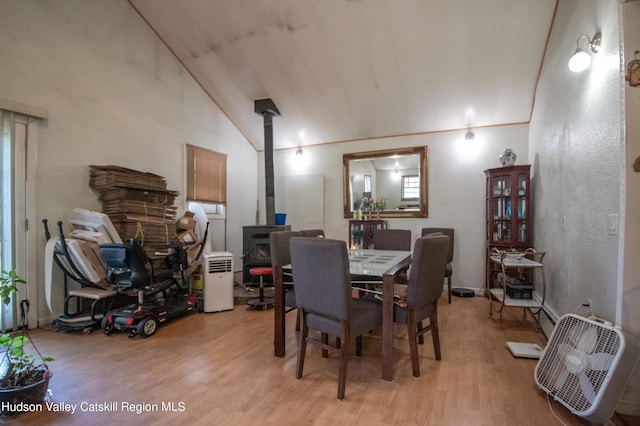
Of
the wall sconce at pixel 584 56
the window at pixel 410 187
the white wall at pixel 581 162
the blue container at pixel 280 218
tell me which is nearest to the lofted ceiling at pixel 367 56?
the white wall at pixel 581 162

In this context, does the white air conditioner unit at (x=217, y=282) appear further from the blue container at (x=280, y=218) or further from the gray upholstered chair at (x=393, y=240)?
the gray upholstered chair at (x=393, y=240)

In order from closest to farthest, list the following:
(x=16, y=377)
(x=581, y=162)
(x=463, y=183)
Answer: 1. (x=16, y=377)
2. (x=581, y=162)
3. (x=463, y=183)

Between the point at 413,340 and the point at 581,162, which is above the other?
the point at 581,162

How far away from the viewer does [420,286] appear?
85.3 inches

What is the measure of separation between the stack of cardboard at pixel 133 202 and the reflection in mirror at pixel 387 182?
9.67ft

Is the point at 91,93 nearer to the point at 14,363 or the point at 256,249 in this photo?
the point at 256,249

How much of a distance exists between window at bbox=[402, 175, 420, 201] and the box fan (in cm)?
317

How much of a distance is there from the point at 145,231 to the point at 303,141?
10.1 ft

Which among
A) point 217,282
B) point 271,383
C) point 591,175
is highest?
point 591,175

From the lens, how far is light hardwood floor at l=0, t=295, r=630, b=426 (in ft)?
5.74

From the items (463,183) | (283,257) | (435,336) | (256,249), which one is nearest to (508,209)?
(463,183)

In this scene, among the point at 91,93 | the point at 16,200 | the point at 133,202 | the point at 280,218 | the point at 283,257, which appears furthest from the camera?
the point at 280,218

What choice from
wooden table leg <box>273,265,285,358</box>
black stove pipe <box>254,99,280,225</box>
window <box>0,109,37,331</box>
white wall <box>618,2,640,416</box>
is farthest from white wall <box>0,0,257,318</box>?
white wall <box>618,2,640,416</box>

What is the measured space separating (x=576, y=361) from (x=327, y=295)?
149 cm
